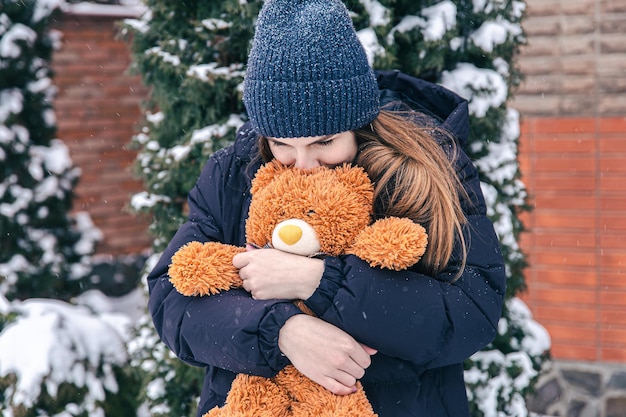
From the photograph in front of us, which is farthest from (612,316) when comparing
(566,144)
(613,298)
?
(566,144)

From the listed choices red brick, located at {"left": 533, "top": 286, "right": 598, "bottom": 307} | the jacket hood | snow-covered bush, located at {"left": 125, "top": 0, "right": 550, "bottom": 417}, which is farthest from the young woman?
red brick, located at {"left": 533, "top": 286, "right": 598, "bottom": 307}

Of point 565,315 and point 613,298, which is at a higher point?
point 613,298

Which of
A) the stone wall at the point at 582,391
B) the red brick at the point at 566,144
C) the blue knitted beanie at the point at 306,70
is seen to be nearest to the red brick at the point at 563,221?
the red brick at the point at 566,144

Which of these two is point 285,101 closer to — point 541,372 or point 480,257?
point 480,257

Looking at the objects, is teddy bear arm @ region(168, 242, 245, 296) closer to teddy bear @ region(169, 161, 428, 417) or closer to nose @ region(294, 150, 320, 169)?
teddy bear @ region(169, 161, 428, 417)

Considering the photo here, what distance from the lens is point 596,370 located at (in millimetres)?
4250

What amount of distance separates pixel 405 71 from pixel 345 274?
1.46 metres

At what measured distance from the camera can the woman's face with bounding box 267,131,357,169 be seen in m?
1.83

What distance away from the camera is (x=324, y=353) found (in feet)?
5.37

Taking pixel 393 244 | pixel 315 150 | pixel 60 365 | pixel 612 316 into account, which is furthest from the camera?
pixel 612 316

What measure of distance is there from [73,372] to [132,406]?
402mm

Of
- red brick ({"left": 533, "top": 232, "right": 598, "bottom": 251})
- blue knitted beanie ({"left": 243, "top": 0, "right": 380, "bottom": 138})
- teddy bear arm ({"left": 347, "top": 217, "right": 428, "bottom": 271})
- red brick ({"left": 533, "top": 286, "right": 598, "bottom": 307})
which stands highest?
blue knitted beanie ({"left": 243, "top": 0, "right": 380, "bottom": 138})

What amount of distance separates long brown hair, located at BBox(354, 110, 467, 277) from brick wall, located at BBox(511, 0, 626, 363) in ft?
7.63

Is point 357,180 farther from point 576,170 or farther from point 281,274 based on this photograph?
point 576,170
